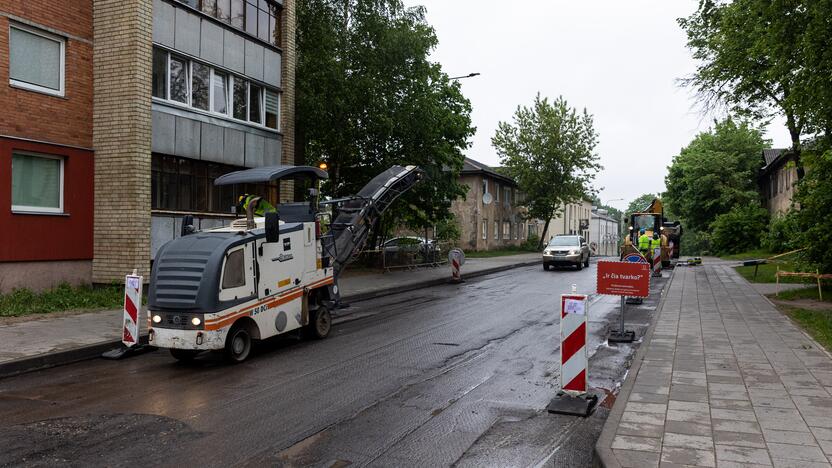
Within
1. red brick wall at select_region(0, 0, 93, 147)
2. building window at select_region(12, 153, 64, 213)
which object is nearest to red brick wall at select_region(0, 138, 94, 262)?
building window at select_region(12, 153, 64, 213)

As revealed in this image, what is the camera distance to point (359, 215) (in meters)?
12.1

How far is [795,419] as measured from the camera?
5.38 meters

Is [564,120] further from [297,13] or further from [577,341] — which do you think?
[577,341]

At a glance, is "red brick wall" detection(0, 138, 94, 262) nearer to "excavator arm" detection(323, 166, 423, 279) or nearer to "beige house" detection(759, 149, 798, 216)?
"excavator arm" detection(323, 166, 423, 279)

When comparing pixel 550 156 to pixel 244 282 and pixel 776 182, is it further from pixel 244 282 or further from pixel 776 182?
pixel 244 282

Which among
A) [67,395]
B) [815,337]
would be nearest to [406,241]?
[815,337]

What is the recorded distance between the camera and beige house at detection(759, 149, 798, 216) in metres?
41.3

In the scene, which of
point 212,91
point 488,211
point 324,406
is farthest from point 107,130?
point 488,211

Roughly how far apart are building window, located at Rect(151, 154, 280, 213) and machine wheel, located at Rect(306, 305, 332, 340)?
6.50m

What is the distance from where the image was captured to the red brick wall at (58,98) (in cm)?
1262

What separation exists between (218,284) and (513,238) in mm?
49619

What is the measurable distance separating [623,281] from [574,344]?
3.97m

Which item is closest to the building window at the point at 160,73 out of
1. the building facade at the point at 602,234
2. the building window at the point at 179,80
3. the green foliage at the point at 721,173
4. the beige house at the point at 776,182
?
the building window at the point at 179,80

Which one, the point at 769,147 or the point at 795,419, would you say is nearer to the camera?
the point at 795,419
